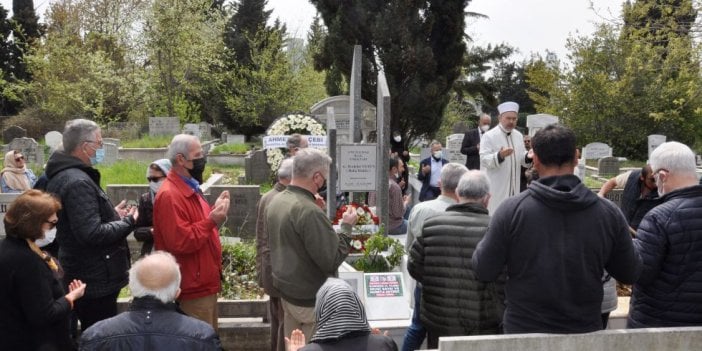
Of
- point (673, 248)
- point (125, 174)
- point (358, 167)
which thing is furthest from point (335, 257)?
point (125, 174)

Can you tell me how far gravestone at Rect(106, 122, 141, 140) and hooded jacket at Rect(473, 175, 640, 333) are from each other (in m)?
24.1

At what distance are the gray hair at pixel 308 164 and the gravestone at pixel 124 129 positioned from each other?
2255 cm

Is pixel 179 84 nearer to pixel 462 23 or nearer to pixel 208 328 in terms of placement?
pixel 462 23

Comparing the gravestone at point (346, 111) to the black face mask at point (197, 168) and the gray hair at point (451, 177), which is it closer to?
the black face mask at point (197, 168)

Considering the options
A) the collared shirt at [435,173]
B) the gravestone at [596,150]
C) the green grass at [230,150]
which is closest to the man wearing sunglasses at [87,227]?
the collared shirt at [435,173]

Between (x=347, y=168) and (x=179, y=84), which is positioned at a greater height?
(x=179, y=84)

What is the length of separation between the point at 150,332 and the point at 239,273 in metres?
4.37

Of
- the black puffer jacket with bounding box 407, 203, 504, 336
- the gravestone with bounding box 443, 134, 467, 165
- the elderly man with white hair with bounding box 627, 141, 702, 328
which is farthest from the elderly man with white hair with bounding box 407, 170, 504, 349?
the gravestone with bounding box 443, 134, 467, 165

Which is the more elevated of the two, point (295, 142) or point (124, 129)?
point (295, 142)

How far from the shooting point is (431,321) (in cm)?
391

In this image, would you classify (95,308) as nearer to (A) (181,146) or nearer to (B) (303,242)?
(A) (181,146)

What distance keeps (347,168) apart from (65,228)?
13.5 ft

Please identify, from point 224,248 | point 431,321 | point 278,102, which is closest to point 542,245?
point 431,321

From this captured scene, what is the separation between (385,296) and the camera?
5.45 metres
